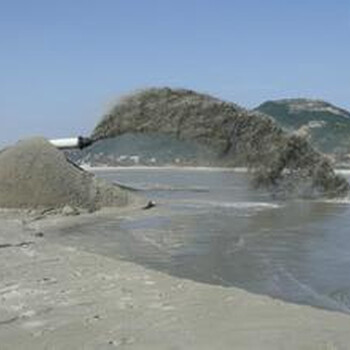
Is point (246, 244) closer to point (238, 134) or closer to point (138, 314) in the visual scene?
point (138, 314)

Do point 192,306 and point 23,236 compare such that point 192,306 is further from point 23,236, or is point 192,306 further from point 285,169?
point 285,169

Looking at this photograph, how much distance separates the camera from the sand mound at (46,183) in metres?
21.2

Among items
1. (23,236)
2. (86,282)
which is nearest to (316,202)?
(23,236)

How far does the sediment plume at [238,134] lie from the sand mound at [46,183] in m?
4.57

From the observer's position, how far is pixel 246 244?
47.2 feet

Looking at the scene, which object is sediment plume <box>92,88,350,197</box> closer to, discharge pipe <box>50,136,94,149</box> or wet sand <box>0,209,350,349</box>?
discharge pipe <box>50,136,94,149</box>

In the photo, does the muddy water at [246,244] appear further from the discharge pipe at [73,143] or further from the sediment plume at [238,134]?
the discharge pipe at [73,143]

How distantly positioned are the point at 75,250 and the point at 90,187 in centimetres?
910

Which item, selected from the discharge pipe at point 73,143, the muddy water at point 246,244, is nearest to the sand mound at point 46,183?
the muddy water at point 246,244

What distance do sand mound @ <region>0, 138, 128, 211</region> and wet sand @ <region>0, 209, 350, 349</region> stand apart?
10.1m

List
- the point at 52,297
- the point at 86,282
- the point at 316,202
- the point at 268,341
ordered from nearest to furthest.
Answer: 1. the point at 268,341
2. the point at 52,297
3. the point at 86,282
4. the point at 316,202

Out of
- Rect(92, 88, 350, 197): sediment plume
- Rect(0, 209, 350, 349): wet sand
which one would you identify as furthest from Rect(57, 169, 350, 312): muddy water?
Rect(92, 88, 350, 197): sediment plume

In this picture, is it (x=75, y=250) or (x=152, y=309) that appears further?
(x=75, y=250)

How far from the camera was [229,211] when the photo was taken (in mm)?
21172
